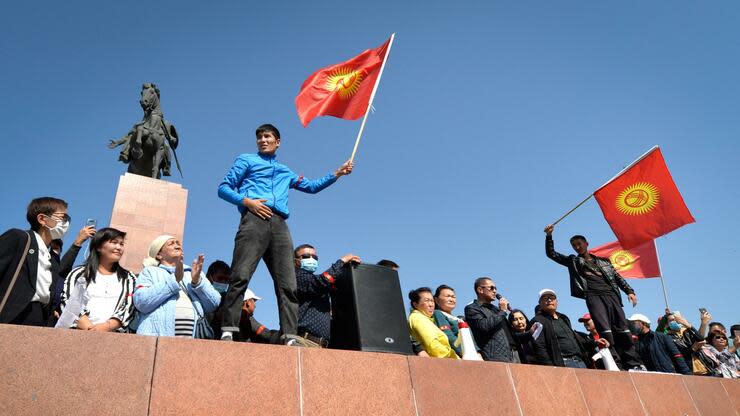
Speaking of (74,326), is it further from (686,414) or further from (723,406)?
(723,406)

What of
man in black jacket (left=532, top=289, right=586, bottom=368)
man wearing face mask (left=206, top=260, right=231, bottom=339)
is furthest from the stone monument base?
man in black jacket (left=532, top=289, right=586, bottom=368)

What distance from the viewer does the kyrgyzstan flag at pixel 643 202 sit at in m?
7.59

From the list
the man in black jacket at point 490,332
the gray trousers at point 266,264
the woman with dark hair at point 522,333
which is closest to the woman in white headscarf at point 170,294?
the gray trousers at point 266,264

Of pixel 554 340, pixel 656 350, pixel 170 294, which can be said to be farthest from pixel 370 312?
pixel 656 350

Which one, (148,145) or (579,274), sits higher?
(148,145)

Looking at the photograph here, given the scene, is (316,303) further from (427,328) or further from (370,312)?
(427,328)

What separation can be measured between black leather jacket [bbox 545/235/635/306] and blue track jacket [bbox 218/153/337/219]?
4407mm

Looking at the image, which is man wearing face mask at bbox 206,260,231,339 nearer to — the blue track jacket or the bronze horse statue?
the blue track jacket

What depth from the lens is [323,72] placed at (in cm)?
689

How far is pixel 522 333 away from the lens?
5.92 meters

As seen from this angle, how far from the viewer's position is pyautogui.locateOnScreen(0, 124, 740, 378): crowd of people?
11.0 ft

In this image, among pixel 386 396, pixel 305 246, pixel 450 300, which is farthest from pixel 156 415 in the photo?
pixel 450 300

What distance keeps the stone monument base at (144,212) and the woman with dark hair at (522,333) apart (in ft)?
17.8

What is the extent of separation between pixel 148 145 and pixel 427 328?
8307 millimetres
